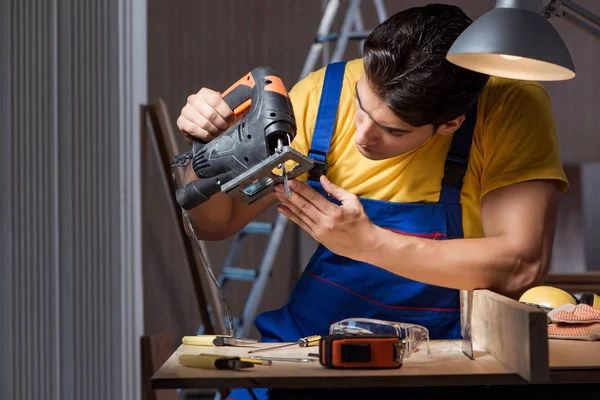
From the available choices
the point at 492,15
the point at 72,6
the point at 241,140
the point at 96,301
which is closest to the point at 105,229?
the point at 96,301

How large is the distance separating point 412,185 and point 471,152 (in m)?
0.13

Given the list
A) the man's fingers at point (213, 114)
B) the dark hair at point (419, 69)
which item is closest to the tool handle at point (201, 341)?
the man's fingers at point (213, 114)

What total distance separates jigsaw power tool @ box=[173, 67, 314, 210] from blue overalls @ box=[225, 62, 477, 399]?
224 millimetres

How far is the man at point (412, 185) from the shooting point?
4.48 feet

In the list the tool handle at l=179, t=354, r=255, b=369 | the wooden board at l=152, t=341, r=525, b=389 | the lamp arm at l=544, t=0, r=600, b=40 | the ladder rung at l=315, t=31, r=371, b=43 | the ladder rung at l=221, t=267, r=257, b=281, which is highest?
the ladder rung at l=315, t=31, r=371, b=43

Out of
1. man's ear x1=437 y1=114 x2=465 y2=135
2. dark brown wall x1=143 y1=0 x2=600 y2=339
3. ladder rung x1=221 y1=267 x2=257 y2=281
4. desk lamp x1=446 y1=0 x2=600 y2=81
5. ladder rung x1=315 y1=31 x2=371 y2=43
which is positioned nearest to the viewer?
A: desk lamp x1=446 y1=0 x2=600 y2=81

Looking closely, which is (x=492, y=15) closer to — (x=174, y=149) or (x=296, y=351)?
(x=296, y=351)

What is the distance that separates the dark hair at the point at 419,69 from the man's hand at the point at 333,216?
21 centimetres

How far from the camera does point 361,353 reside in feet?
3.39

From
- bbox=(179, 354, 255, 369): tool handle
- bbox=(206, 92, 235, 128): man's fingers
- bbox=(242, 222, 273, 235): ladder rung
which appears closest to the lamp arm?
bbox=(206, 92, 235, 128): man's fingers

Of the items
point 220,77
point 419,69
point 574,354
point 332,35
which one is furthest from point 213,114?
point 220,77

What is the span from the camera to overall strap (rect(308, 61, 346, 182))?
61.0 inches

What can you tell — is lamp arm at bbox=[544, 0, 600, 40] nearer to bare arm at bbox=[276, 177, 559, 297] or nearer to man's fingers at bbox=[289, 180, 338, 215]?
bare arm at bbox=[276, 177, 559, 297]

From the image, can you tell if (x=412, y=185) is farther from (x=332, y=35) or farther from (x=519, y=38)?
(x=332, y=35)
